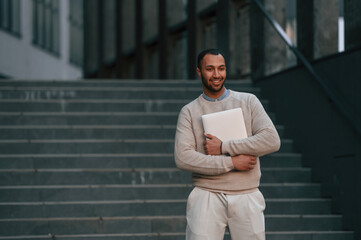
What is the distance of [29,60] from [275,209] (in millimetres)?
22945

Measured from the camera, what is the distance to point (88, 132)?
9.41 m

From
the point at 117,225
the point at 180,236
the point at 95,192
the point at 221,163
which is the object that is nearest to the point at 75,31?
the point at 95,192

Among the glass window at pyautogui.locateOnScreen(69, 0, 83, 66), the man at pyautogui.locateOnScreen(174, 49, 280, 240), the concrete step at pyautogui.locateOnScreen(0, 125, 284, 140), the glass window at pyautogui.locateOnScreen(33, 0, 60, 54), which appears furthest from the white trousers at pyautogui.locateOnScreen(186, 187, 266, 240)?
the glass window at pyautogui.locateOnScreen(69, 0, 83, 66)

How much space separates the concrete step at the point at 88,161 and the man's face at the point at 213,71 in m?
4.70

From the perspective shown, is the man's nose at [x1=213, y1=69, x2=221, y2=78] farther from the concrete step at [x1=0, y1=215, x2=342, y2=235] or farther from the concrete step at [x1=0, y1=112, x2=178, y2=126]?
the concrete step at [x1=0, y1=112, x2=178, y2=126]

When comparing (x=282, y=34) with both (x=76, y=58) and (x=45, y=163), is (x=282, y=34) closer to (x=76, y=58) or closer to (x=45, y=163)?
(x=45, y=163)

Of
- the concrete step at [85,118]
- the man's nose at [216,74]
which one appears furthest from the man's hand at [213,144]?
the concrete step at [85,118]

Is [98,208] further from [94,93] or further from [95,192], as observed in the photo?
[94,93]

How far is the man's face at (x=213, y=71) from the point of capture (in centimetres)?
404

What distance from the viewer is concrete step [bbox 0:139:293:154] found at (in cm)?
896

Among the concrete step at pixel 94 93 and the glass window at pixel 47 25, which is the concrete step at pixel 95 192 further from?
the glass window at pixel 47 25

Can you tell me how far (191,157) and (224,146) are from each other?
200 millimetres

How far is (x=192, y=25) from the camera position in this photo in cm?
1614

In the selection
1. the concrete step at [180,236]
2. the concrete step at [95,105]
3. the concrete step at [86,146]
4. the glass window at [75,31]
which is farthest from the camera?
the glass window at [75,31]
